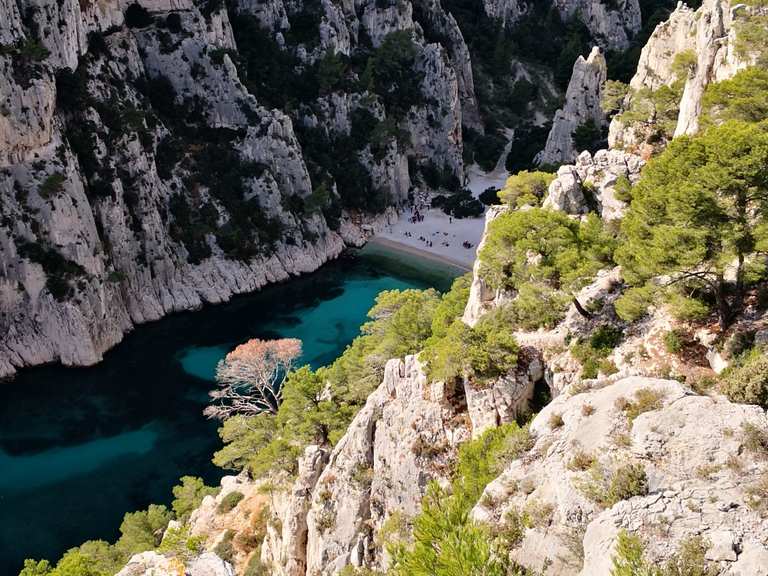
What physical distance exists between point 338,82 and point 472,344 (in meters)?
56.7

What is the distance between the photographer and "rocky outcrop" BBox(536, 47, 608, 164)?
58.1 m

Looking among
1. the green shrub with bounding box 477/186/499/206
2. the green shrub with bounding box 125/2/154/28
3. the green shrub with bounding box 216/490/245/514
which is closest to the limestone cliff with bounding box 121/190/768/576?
the green shrub with bounding box 216/490/245/514

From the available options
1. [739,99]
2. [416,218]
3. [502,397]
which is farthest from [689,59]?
[416,218]

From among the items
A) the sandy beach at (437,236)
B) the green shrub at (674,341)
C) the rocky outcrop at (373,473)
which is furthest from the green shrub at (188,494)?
the sandy beach at (437,236)

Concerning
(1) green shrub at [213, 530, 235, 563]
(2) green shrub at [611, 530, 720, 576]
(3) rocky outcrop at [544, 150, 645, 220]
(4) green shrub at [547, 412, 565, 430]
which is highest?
(3) rocky outcrop at [544, 150, 645, 220]

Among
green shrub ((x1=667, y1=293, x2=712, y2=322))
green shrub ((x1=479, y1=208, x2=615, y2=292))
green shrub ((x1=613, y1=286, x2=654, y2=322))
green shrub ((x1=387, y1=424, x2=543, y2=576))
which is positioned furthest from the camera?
green shrub ((x1=479, y1=208, x2=615, y2=292))

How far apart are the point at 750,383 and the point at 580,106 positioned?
175 ft

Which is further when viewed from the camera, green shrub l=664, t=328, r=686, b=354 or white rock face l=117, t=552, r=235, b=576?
white rock face l=117, t=552, r=235, b=576

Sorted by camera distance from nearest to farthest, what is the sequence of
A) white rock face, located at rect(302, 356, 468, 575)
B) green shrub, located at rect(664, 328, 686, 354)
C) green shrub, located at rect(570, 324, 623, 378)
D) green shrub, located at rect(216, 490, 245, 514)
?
green shrub, located at rect(664, 328, 686, 354) → green shrub, located at rect(570, 324, 623, 378) → white rock face, located at rect(302, 356, 468, 575) → green shrub, located at rect(216, 490, 245, 514)

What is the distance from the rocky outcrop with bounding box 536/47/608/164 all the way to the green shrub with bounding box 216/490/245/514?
152 ft

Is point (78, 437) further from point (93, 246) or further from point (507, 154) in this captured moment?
point (507, 154)

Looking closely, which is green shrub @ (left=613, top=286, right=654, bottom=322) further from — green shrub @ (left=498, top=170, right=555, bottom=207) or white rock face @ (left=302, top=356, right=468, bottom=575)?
green shrub @ (left=498, top=170, right=555, bottom=207)

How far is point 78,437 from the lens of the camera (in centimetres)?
3497

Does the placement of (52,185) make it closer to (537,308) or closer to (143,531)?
(143,531)
